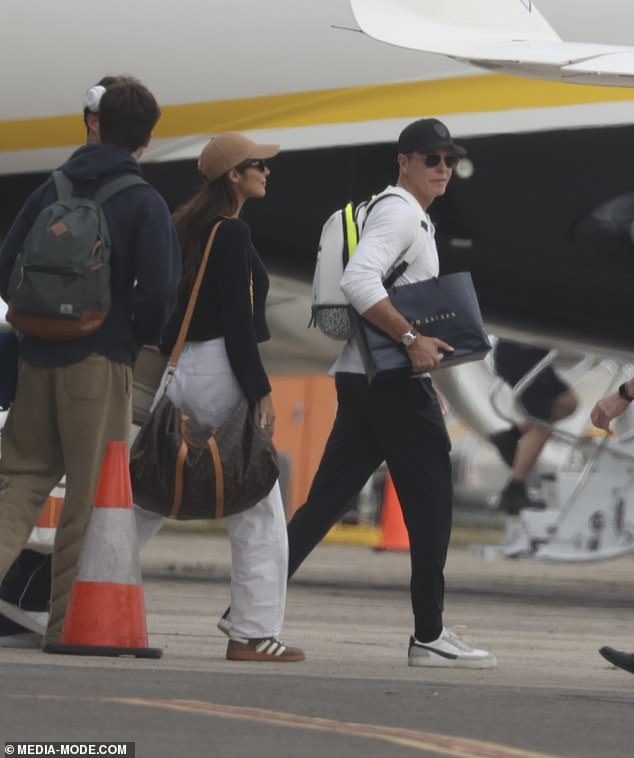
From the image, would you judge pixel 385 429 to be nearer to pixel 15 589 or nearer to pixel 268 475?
pixel 268 475

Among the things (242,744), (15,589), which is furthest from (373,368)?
(242,744)

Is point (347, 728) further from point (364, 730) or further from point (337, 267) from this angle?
point (337, 267)

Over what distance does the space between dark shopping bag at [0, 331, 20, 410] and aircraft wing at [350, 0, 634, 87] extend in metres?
3.05

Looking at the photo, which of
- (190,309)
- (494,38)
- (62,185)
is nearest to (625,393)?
(190,309)

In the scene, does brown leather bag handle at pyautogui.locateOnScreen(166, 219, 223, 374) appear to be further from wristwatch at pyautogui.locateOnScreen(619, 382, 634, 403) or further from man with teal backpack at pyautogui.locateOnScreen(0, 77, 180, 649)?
wristwatch at pyautogui.locateOnScreen(619, 382, 634, 403)

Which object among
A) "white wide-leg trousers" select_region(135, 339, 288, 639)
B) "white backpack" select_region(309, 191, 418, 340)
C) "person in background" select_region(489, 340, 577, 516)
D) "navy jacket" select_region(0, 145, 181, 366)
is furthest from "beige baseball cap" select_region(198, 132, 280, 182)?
"person in background" select_region(489, 340, 577, 516)

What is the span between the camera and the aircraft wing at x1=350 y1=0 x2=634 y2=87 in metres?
8.98

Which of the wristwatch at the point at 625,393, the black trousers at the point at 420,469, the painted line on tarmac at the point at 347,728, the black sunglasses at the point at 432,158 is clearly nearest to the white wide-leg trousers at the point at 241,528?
Result: the black trousers at the point at 420,469

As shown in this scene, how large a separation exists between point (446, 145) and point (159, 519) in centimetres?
141

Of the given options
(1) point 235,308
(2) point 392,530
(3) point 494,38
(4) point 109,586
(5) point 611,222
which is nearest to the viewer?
(4) point 109,586

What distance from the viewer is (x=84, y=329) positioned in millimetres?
6363

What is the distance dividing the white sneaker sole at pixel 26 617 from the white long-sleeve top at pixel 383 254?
1.15 metres

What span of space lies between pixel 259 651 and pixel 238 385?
76 centimetres

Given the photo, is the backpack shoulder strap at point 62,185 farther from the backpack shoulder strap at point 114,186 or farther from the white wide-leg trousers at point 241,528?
the white wide-leg trousers at point 241,528
